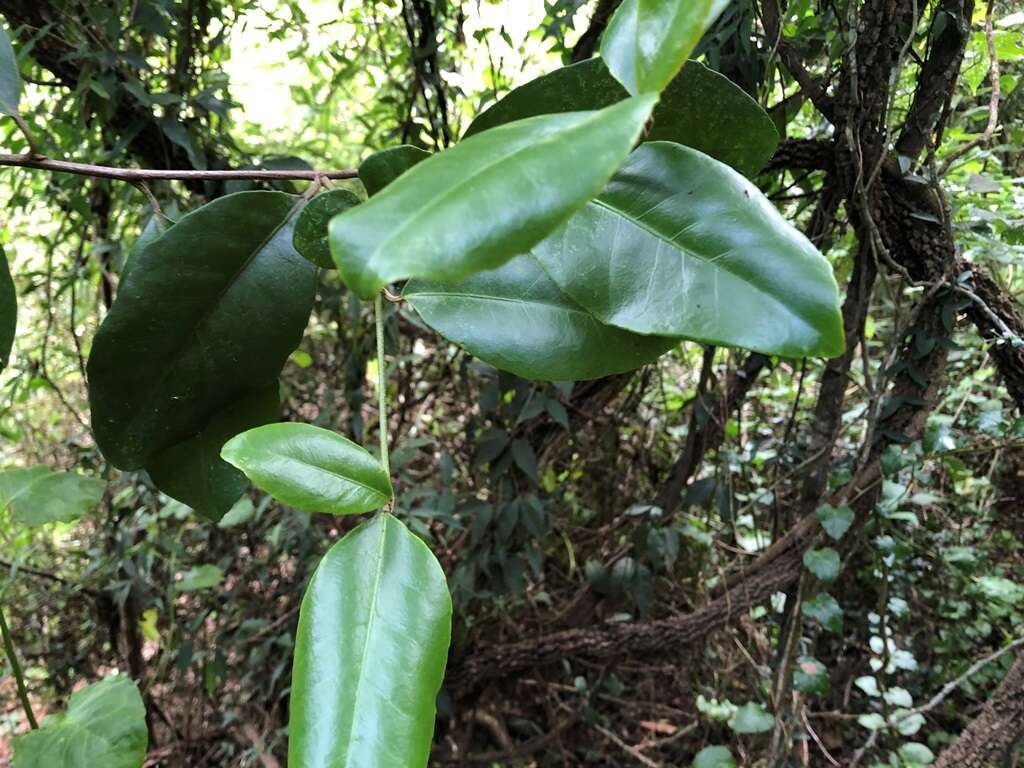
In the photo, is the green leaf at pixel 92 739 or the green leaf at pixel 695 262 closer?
the green leaf at pixel 695 262

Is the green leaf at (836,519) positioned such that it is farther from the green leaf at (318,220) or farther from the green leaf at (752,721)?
the green leaf at (318,220)

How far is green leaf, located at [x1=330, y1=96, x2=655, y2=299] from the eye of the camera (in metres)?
0.16

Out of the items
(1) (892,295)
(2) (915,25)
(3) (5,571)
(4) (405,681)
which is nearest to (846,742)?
(1) (892,295)

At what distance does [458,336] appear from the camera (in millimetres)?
313

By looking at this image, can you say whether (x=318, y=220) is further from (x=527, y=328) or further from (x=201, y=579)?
(x=201, y=579)

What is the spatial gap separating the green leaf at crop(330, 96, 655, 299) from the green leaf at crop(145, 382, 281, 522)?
0.85 feet

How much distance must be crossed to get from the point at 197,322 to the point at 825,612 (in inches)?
31.7

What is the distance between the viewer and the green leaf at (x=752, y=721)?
88 cm

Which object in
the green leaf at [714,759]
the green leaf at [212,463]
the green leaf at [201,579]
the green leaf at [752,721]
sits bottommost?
the green leaf at [714,759]

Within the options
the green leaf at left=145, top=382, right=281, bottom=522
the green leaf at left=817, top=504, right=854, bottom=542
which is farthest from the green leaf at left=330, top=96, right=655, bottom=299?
Result: the green leaf at left=817, top=504, right=854, bottom=542

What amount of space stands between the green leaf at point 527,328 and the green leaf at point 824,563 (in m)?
0.66

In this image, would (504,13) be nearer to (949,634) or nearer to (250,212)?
(250,212)

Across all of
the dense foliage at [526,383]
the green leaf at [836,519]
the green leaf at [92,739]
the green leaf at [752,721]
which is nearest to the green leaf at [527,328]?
the dense foliage at [526,383]

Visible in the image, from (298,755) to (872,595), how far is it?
132 cm
